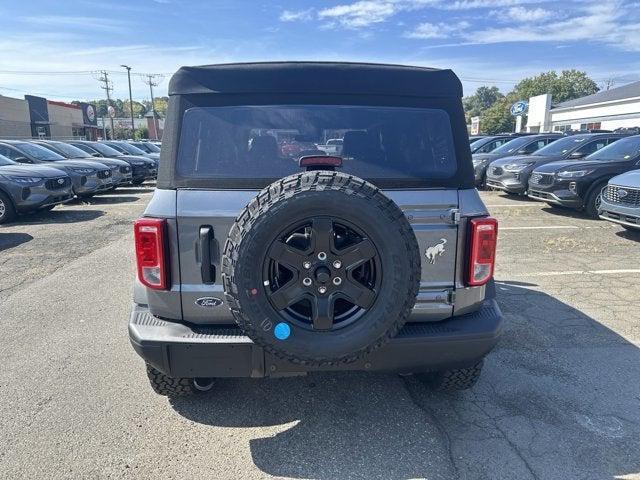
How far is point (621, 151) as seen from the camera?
9633 millimetres

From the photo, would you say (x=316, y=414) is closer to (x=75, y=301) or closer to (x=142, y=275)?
(x=142, y=275)

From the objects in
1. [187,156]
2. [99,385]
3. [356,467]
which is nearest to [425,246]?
[356,467]

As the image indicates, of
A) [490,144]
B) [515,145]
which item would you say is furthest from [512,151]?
[490,144]

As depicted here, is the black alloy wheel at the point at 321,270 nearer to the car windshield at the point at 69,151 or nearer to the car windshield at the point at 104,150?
the car windshield at the point at 69,151

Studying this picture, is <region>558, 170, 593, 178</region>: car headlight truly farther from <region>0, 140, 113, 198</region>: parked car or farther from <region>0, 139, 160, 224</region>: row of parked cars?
<region>0, 140, 113, 198</region>: parked car

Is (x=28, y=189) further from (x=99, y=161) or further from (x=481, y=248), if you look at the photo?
(x=481, y=248)

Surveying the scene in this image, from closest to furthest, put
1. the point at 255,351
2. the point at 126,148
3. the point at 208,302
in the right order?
the point at 255,351 → the point at 208,302 → the point at 126,148

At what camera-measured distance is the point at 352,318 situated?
2350 millimetres

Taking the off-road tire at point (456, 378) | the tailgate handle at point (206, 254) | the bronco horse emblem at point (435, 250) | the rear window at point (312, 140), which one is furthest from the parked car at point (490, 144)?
the tailgate handle at point (206, 254)

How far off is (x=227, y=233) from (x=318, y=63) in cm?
115

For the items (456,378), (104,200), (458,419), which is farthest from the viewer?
(104,200)

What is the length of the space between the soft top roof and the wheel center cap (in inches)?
43.1

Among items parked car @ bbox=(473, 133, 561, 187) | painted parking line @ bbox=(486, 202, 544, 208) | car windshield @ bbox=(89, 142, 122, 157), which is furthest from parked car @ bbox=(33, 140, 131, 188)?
parked car @ bbox=(473, 133, 561, 187)

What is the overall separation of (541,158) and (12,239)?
11978mm
